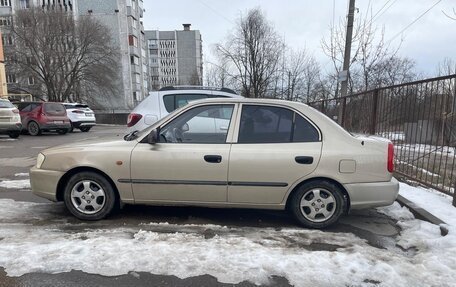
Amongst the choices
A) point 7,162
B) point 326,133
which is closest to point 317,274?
point 326,133

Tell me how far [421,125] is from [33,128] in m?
17.4

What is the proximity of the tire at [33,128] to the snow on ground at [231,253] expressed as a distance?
1475cm

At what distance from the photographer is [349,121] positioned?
977cm

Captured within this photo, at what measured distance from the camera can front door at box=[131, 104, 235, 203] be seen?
4.46 meters

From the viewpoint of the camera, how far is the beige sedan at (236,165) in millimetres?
4410

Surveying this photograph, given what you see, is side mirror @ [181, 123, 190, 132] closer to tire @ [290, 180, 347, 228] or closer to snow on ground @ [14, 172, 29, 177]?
tire @ [290, 180, 347, 228]

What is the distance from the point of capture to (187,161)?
447cm

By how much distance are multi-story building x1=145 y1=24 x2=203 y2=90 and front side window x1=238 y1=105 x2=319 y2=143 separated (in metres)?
108

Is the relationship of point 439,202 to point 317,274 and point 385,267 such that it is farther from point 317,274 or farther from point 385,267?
A: point 317,274

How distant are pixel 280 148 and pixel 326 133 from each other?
1.97 feet

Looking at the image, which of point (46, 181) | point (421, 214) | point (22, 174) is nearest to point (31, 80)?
point (22, 174)

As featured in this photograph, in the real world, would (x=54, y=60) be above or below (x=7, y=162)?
above

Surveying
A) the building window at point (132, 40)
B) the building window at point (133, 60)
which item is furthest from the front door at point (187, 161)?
the building window at point (133, 60)

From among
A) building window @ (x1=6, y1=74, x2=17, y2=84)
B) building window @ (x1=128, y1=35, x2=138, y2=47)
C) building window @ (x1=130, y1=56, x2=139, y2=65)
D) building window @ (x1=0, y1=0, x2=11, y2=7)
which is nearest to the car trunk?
building window @ (x1=6, y1=74, x2=17, y2=84)
